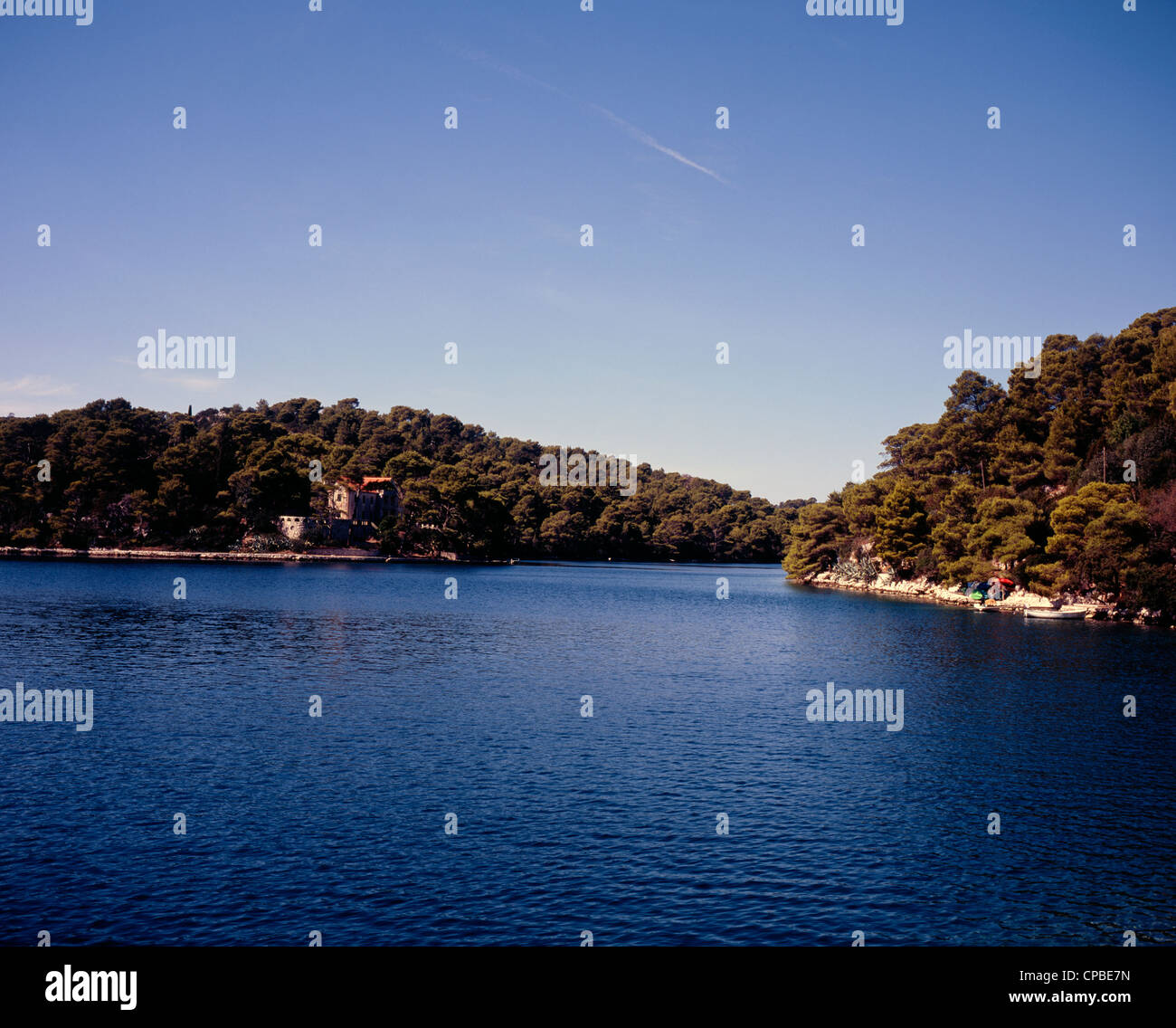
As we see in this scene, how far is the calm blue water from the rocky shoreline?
27.0 metres

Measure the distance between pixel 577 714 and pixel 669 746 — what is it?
668 cm

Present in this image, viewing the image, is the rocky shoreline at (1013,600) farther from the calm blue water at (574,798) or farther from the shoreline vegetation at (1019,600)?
the calm blue water at (574,798)

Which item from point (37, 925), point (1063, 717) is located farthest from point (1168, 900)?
point (37, 925)

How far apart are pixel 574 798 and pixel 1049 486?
100579mm

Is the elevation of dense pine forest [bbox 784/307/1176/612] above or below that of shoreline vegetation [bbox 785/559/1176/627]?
above

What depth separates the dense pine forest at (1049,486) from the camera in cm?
8306

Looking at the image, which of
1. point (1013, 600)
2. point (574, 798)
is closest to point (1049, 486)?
point (1013, 600)

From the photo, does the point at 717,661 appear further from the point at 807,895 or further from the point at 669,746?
the point at 807,895

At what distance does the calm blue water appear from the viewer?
19594 mm

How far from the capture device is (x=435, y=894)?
20.4 m

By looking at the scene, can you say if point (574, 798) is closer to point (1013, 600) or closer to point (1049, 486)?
point (1013, 600)

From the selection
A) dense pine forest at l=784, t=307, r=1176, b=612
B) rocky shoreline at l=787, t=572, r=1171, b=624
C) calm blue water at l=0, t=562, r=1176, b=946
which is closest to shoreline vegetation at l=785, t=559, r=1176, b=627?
rocky shoreline at l=787, t=572, r=1171, b=624

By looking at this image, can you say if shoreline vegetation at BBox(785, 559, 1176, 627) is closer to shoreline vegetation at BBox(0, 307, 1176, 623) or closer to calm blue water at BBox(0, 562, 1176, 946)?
shoreline vegetation at BBox(0, 307, 1176, 623)

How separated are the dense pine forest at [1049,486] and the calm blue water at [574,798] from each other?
26.3m
